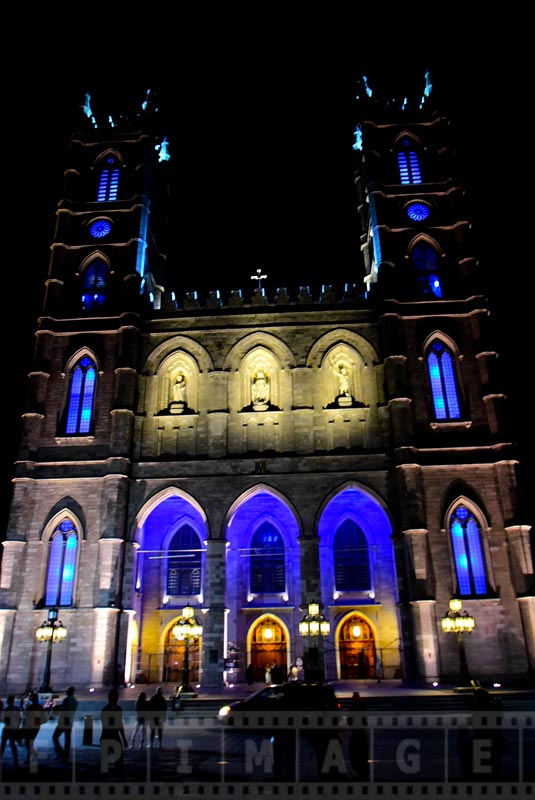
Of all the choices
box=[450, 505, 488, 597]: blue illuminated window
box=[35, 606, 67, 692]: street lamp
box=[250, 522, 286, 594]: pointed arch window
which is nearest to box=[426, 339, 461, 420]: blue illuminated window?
box=[450, 505, 488, 597]: blue illuminated window

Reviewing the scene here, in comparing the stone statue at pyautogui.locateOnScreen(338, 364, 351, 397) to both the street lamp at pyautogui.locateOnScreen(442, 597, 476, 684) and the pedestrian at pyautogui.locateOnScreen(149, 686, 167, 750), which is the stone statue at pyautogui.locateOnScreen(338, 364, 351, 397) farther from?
the pedestrian at pyautogui.locateOnScreen(149, 686, 167, 750)

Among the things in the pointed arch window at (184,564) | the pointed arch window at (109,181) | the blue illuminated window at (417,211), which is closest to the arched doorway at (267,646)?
the pointed arch window at (184,564)

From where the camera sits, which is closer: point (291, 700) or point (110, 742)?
point (110, 742)

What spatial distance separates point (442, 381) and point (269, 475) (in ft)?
30.8

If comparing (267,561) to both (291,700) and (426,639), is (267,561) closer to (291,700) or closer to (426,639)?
(426,639)

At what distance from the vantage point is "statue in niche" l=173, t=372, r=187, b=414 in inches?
1183

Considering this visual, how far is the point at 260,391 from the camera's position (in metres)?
30.2

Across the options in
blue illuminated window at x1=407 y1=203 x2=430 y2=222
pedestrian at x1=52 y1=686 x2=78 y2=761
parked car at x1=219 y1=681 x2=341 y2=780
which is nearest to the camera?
parked car at x1=219 y1=681 x2=341 y2=780

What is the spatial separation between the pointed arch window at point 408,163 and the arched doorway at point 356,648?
2363 centimetres

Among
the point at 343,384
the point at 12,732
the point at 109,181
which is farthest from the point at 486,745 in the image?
the point at 109,181

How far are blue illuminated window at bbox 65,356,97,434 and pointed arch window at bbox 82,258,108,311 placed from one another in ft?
11.2

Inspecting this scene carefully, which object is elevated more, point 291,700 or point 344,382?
point 344,382

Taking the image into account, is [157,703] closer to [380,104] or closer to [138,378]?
[138,378]
